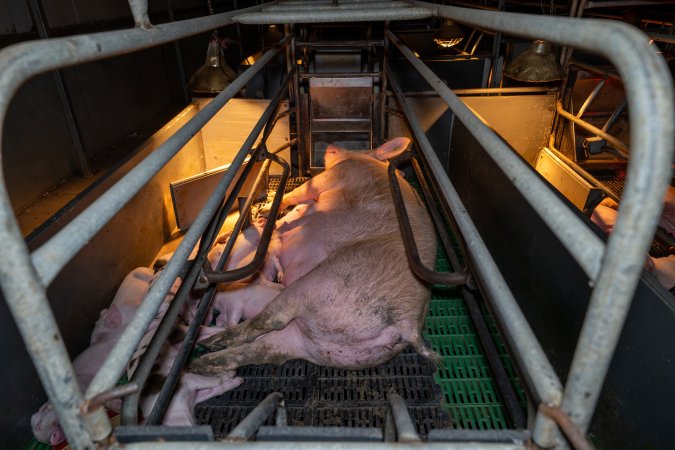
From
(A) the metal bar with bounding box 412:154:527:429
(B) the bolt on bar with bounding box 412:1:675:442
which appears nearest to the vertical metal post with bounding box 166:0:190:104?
(A) the metal bar with bounding box 412:154:527:429

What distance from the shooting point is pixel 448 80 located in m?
4.95

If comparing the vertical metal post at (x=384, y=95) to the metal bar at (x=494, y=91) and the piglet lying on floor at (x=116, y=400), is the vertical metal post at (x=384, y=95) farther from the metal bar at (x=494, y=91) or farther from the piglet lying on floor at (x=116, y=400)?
the piglet lying on floor at (x=116, y=400)

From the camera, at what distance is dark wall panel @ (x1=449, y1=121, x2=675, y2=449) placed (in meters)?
1.47

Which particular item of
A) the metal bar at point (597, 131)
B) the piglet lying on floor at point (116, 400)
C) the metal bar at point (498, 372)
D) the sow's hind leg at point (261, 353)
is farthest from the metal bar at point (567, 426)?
the metal bar at point (597, 131)

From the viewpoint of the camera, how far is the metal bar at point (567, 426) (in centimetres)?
71

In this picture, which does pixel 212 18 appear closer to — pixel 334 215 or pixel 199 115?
pixel 199 115

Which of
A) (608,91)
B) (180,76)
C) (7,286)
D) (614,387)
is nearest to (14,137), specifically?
(7,286)

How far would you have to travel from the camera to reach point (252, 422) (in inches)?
37.3

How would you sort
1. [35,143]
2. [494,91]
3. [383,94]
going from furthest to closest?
[494,91] → [383,94] → [35,143]

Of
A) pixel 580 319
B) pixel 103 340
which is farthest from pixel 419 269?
pixel 103 340

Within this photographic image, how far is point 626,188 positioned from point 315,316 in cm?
155

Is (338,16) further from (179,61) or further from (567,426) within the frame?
(179,61)

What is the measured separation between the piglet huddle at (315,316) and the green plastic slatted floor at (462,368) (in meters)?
0.31

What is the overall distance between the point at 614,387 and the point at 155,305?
1734 mm
